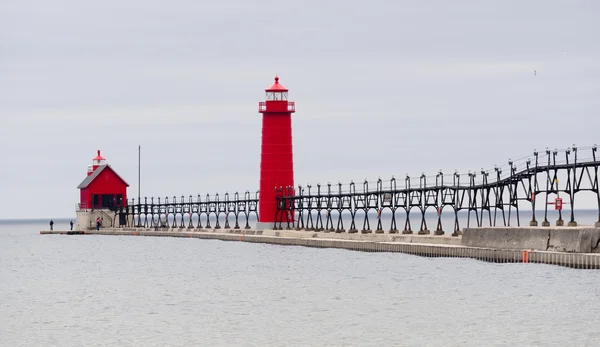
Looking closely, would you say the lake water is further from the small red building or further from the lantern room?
the small red building

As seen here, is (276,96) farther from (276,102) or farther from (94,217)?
(94,217)

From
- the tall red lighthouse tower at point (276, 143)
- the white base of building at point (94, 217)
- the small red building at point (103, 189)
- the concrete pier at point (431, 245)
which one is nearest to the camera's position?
the concrete pier at point (431, 245)

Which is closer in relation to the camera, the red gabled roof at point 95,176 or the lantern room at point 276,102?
the lantern room at point 276,102

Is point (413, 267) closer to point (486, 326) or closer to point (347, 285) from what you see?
point (347, 285)

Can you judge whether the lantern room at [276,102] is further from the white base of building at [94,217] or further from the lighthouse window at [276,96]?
the white base of building at [94,217]

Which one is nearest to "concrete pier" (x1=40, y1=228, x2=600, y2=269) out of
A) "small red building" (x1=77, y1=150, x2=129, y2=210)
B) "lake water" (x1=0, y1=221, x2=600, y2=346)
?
"lake water" (x1=0, y1=221, x2=600, y2=346)

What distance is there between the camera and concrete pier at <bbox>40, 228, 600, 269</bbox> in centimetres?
5178

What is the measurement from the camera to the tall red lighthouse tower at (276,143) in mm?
88062

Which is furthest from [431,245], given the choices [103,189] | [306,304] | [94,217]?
[94,217]

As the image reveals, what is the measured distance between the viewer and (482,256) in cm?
5944

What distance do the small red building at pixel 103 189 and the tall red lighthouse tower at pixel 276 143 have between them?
41059mm

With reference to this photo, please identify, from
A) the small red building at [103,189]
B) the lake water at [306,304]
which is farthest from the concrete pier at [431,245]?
the small red building at [103,189]

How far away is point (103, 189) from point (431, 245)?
6757 cm

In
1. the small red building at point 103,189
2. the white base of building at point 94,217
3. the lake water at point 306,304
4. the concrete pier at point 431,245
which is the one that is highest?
the small red building at point 103,189
